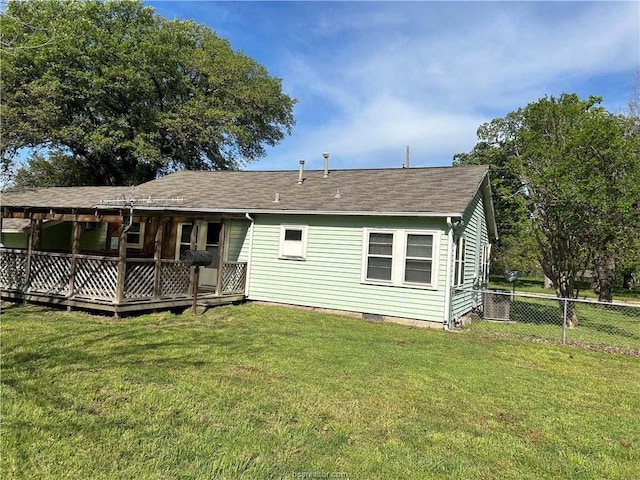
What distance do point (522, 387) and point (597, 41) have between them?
997 cm

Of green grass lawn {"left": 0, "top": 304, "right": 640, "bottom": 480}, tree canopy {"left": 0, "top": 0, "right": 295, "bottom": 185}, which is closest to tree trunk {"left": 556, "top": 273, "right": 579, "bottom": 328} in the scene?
green grass lawn {"left": 0, "top": 304, "right": 640, "bottom": 480}

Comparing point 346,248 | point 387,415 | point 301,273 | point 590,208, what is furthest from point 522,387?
point 590,208

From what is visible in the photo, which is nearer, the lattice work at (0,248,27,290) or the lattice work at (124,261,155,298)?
the lattice work at (124,261,155,298)

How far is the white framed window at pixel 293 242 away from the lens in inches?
460

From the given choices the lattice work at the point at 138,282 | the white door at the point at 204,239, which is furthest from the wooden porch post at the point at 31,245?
the white door at the point at 204,239

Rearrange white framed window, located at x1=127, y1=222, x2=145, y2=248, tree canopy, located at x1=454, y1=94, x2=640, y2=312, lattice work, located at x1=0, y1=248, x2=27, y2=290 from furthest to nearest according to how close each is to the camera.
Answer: white framed window, located at x1=127, y1=222, x2=145, y2=248, tree canopy, located at x1=454, y1=94, x2=640, y2=312, lattice work, located at x1=0, y1=248, x2=27, y2=290

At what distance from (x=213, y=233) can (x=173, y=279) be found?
3.14 metres

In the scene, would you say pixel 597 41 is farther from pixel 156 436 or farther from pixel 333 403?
pixel 156 436

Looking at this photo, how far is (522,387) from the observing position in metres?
5.71

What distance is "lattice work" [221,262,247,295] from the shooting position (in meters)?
11.6

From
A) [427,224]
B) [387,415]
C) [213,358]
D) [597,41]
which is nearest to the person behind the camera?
[387,415]

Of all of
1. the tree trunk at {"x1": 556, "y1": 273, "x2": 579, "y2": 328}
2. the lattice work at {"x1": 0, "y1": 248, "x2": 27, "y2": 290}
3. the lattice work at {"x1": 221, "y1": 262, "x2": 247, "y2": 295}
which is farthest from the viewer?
the tree trunk at {"x1": 556, "y1": 273, "x2": 579, "y2": 328}

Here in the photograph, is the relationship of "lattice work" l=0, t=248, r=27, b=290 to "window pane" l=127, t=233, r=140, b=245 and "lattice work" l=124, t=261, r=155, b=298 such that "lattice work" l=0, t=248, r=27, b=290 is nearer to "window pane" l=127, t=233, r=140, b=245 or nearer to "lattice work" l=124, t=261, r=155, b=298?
"lattice work" l=124, t=261, r=155, b=298

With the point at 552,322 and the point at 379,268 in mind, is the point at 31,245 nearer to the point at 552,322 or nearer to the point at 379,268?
the point at 379,268
